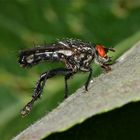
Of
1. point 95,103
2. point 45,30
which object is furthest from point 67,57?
point 95,103

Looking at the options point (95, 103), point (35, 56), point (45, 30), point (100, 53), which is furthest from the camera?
point (45, 30)

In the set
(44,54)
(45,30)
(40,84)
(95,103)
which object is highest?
(45,30)

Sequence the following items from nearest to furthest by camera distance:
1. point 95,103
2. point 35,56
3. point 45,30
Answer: point 95,103 → point 35,56 → point 45,30

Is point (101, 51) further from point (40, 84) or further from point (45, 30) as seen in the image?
point (45, 30)

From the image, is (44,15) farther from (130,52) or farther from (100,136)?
(100,136)

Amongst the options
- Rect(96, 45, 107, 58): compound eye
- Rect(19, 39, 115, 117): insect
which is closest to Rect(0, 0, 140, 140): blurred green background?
Rect(19, 39, 115, 117): insect

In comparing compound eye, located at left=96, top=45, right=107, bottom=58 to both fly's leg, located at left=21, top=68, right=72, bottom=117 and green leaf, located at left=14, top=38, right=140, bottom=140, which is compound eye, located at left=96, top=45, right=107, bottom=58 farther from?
green leaf, located at left=14, top=38, right=140, bottom=140

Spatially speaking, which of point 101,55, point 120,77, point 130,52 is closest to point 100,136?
point 120,77

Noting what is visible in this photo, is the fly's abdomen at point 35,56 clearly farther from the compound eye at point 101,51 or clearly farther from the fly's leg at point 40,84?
the compound eye at point 101,51
